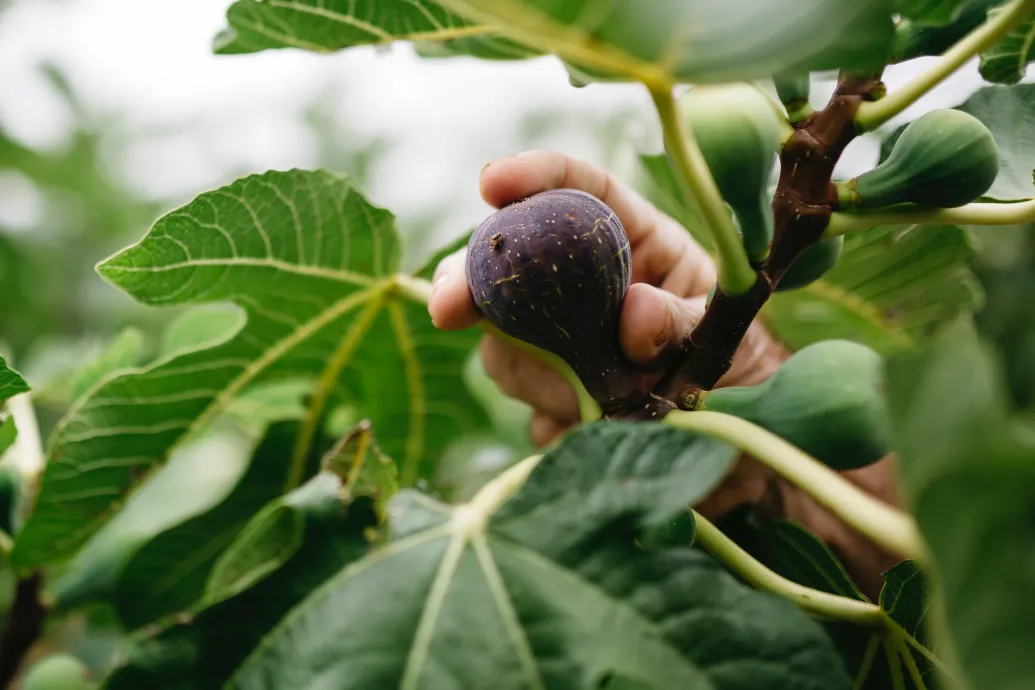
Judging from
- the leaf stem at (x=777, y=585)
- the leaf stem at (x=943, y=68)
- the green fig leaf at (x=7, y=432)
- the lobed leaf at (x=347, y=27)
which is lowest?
the leaf stem at (x=777, y=585)

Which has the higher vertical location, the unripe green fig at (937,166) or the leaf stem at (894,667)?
the unripe green fig at (937,166)

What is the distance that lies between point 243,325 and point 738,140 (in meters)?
0.76

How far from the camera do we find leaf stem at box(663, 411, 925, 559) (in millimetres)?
542

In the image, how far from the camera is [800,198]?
72 cm

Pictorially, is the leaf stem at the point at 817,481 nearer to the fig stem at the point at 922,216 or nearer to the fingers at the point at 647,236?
the fig stem at the point at 922,216

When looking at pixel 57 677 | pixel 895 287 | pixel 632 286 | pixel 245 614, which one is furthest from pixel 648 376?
pixel 57 677

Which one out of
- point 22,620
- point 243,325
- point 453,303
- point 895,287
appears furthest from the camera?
point 895,287

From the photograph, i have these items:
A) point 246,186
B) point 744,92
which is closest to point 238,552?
point 246,186

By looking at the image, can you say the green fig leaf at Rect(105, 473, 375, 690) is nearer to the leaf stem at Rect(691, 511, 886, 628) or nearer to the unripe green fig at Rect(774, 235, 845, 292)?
the leaf stem at Rect(691, 511, 886, 628)

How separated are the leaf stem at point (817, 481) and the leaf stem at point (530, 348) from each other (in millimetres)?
194

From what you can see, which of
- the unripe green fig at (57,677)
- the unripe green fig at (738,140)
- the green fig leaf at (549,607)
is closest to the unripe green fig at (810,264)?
the unripe green fig at (738,140)

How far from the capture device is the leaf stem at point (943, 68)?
63 cm

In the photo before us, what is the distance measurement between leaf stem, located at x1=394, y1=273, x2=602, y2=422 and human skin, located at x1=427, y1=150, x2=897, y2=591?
7 centimetres

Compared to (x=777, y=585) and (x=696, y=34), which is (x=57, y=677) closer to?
(x=777, y=585)
